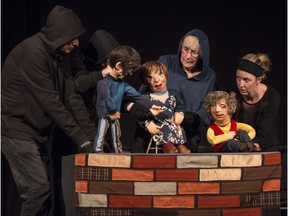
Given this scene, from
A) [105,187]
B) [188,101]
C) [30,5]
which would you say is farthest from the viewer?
[30,5]

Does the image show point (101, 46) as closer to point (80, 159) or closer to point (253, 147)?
point (80, 159)

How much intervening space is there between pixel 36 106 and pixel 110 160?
0.59 meters

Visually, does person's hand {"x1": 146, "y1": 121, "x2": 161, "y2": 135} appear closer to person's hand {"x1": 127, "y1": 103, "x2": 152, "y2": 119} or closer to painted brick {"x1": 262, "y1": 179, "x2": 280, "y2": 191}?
person's hand {"x1": 127, "y1": 103, "x2": 152, "y2": 119}

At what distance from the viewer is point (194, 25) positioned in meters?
7.13

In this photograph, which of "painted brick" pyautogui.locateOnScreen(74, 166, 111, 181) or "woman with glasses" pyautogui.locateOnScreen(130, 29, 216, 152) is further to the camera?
"woman with glasses" pyautogui.locateOnScreen(130, 29, 216, 152)

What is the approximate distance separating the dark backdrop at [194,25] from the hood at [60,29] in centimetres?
120

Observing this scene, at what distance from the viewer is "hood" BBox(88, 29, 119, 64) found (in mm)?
5957

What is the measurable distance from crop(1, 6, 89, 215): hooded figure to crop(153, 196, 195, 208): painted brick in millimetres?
516

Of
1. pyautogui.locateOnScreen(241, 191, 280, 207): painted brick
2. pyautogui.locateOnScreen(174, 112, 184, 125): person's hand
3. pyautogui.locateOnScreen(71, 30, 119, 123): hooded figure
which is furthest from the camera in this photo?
pyautogui.locateOnScreen(71, 30, 119, 123): hooded figure

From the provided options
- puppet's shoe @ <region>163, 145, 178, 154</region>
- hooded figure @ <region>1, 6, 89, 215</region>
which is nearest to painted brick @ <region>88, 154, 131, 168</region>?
hooded figure @ <region>1, 6, 89, 215</region>

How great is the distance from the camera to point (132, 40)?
7086 mm

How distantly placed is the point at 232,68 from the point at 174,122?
154cm

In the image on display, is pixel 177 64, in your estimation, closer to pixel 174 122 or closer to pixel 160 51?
pixel 174 122

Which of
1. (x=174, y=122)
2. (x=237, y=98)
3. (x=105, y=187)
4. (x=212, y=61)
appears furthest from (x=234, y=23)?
(x=105, y=187)
